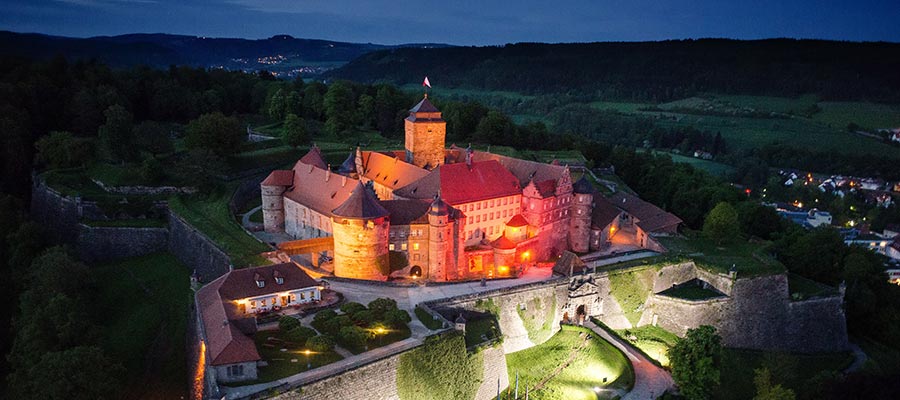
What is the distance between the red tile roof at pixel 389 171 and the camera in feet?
171

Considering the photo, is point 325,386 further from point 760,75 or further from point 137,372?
point 760,75

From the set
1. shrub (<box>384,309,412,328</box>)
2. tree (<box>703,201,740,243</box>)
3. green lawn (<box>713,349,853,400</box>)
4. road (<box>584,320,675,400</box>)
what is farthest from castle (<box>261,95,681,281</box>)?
green lawn (<box>713,349,853,400</box>)

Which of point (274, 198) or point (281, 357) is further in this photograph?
point (274, 198)

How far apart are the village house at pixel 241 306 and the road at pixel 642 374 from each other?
21520 millimetres

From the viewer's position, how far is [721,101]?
147375mm

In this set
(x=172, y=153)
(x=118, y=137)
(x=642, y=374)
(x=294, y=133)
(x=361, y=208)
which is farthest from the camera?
(x=294, y=133)

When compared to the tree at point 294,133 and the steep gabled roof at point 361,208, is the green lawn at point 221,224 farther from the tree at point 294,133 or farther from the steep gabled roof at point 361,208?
the tree at point 294,133

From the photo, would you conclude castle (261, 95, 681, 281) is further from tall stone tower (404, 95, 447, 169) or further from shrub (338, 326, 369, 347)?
shrub (338, 326, 369, 347)

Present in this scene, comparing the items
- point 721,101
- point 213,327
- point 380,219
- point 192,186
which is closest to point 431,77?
point 721,101

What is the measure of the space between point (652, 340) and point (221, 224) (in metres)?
37.4

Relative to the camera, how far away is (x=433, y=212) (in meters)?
43.8

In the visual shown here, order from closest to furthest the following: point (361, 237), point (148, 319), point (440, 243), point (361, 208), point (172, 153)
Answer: point (361, 208) → point (361, 237) → point (148, 319) → point (440, 243) → point (172, 153)

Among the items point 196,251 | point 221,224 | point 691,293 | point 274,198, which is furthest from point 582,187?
point 196,251

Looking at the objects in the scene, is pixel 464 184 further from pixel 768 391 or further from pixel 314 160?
pixel 768 391
